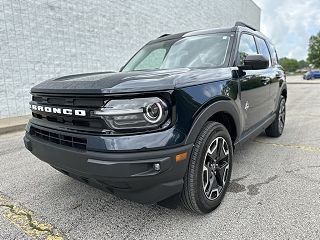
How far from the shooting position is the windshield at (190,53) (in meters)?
3.18

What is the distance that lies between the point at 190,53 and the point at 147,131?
5.36 ft

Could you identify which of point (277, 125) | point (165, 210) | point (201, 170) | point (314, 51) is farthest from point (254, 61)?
point (314, 51)

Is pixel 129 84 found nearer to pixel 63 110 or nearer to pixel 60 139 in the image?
pixel 63 110

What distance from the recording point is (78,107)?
2232mm

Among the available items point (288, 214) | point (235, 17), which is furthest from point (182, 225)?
point (235, 17)

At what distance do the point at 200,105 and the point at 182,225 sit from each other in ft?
3.54

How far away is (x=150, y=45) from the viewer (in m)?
4.18

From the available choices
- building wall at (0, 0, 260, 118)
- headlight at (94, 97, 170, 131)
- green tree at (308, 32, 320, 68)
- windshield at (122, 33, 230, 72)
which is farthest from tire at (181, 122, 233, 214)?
green tree at (308, 32, 320, 68)

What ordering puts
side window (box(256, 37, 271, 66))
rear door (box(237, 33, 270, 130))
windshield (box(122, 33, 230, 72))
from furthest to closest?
1. side window (box(256, 37, 271, 66))
2. rear door (box(237, 33, 270, 130))
3. windshield (box(122, 33, 230, 72))

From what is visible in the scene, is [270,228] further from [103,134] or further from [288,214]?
[103,134]

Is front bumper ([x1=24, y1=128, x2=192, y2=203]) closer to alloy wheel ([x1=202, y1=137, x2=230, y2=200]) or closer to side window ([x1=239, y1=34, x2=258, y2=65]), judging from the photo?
alloy wheel ([x1=202, y1=137, x2=230, y2=200])

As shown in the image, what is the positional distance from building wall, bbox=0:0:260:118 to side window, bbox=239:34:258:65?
679 centimetres

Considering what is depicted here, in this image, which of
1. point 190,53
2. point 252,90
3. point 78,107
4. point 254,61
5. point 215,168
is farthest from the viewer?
point 252,90

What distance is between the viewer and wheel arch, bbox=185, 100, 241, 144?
2283 mm
